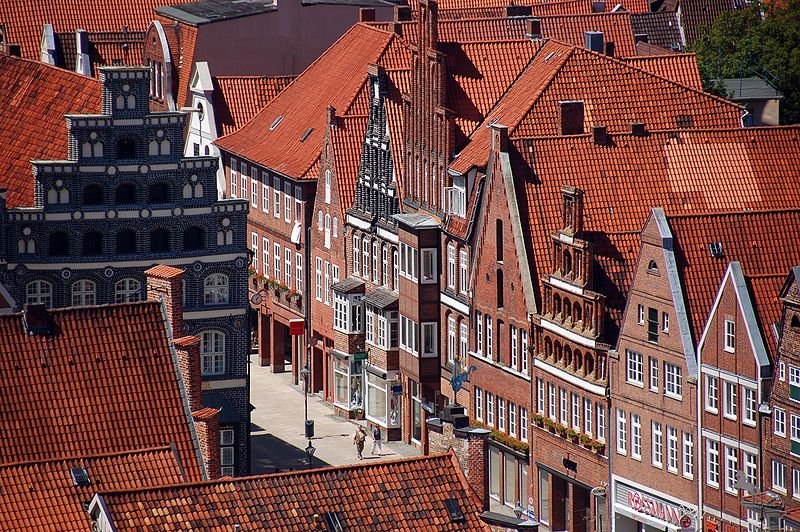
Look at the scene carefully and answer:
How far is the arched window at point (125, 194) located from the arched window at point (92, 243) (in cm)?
163

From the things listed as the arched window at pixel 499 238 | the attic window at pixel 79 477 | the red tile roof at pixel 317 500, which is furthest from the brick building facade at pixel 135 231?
the red tile roof at pixel 317 500

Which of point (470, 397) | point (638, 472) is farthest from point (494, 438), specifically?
point (638, 472)

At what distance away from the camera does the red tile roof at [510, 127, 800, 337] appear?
114 metres

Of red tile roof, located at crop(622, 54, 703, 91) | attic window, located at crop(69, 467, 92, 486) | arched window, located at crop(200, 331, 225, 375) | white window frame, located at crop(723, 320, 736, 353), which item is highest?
red tile roof, located at crop(622, 54, 703, 91)

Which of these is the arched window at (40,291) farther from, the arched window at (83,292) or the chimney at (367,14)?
the chimney at (367,14)

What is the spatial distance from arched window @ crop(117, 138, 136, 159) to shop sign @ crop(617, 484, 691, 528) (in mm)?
26031

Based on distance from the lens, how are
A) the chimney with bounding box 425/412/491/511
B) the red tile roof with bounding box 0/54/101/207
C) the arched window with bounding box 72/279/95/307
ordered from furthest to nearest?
the red tile roof with bounding box 0/54/101/207, the arched window with bounding box 72/279/95/307, the chimney with bounding box 425/412/491/511

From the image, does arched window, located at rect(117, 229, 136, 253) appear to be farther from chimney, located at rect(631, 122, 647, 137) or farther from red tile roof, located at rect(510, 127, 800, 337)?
chimney, located at rect(631, 122, 647, 137)

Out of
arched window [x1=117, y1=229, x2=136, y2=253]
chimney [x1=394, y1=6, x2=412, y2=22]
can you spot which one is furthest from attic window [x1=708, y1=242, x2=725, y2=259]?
chimney [x1=394, y1=6, x2=412, y2=22]

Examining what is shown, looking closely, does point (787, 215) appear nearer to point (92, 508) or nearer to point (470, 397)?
point (470, 397)

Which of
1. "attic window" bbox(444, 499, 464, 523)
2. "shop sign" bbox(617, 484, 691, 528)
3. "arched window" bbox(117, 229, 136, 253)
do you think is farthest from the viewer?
"arched window" bbox(117, 229, 136, 253)

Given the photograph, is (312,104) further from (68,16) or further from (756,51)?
(68,16)

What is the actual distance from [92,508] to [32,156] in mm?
53906

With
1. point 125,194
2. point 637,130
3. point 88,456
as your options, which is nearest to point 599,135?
point 637,130
